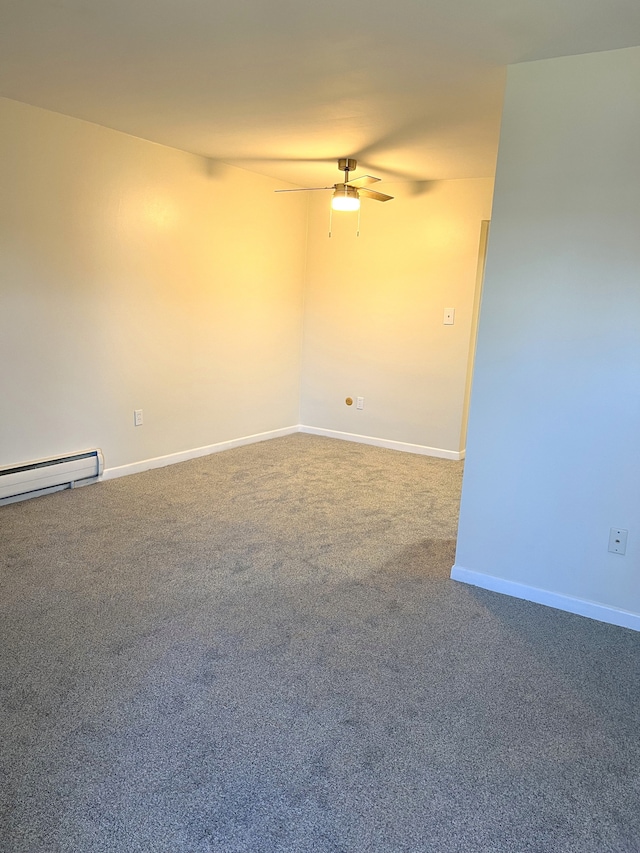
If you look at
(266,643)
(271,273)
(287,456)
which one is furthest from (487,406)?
(271,273)

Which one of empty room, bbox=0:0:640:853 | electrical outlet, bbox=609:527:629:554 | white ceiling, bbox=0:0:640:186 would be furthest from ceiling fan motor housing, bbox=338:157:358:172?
electrical outlet, bbox=609:527:629:554

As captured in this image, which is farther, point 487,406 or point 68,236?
point 68,236

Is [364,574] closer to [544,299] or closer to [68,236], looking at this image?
[544,299]

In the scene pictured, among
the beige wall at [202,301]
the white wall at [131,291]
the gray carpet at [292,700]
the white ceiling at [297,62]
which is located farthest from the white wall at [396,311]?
the gray carpet at [292,700]

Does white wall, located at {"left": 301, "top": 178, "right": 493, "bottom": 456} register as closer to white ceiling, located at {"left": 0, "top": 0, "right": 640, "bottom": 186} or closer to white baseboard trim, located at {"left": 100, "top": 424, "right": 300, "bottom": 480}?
white baseboard trim, located at {"left": 100, "top": 424, "right": 300, "bottom": 480}

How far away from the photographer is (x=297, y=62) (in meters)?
2.44

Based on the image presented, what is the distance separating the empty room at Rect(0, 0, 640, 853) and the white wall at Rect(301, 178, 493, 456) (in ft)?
0.53

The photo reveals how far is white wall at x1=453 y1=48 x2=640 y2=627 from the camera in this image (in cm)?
238

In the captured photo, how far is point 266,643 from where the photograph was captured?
2.34 meters

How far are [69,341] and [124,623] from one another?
215 cm

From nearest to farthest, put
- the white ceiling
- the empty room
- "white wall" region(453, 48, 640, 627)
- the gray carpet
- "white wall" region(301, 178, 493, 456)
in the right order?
the gray carpet
the empty room
the white ceiling
"white wall" region(453, 48, 640, 627)
"white wall" region(301, 178, 493, 456)

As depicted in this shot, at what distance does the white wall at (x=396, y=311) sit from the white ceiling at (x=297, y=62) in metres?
1.21

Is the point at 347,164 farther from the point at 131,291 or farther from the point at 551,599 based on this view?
the point at 551,599

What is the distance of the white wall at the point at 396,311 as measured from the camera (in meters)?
5.05
